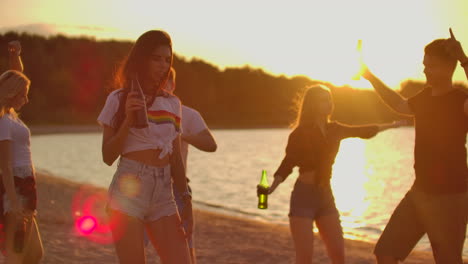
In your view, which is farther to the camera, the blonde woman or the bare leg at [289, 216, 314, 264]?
the bare leg at [289, 216, 314, 264]

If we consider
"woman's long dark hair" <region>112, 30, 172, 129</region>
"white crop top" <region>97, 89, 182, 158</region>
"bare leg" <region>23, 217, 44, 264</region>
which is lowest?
"bare leg" <region>23, 217, 44, 264</region>

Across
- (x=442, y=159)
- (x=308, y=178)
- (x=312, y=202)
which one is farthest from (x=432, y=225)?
(x=308, y=178)

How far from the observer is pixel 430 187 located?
4.70m

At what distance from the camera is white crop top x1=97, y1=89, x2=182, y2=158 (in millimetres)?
4051

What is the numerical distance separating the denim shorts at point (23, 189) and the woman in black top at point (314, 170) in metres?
2.21

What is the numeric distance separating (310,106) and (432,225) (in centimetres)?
185

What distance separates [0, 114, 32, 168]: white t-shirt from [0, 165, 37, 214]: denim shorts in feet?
0.17

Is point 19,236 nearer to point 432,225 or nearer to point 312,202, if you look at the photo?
point 312,202

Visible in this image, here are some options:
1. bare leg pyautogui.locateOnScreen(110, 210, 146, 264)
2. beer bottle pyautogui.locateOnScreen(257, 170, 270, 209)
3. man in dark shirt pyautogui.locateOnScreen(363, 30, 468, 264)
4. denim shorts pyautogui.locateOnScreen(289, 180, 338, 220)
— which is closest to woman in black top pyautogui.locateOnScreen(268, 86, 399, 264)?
denim shorts pyautogui.locateOnScreen(289, 180, 338, 220)

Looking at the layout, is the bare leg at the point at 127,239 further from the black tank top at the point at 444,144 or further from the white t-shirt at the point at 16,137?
the black tank top at the point at 444,144

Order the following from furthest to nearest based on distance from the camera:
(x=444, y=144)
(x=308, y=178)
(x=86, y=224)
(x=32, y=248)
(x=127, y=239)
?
1. (x=86, y=224)
2. (x=308, y=178)
3. (x=32, y=248)
4. (x=444, y=144)
5. (x=127, y=239)

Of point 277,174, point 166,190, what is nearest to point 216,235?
point 277,174

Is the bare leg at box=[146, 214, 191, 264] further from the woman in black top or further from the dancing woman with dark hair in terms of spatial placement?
the woman in black top

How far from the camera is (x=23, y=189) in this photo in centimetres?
517
